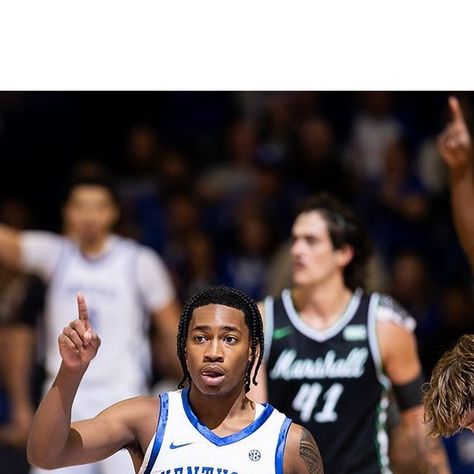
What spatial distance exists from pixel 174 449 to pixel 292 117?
6184mm

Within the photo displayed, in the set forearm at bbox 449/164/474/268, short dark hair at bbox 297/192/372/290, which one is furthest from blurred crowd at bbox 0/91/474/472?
forearm at bbox 449/164/474/268

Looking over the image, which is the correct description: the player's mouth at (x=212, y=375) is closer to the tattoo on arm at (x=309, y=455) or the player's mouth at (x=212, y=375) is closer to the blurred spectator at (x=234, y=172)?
the tattoo on arm at (x=309, y=455)

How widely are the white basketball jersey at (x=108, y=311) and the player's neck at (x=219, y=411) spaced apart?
3.60m

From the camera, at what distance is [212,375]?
14.7 ft

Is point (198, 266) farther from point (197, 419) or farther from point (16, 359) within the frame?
point (197, 419)

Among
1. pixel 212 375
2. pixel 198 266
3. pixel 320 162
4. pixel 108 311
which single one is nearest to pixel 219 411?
pixel 212 375

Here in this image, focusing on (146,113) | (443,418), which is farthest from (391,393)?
(146,113)

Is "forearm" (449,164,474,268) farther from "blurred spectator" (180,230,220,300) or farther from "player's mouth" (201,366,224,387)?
"blurred spectator" (180,230,220,300)

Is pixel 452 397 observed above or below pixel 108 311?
below

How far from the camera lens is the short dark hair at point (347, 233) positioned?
6.64m

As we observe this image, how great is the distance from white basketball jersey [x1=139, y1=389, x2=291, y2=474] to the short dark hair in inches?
83.5

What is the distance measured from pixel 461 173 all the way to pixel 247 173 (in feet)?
14.5

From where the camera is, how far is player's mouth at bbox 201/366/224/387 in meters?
4.46
